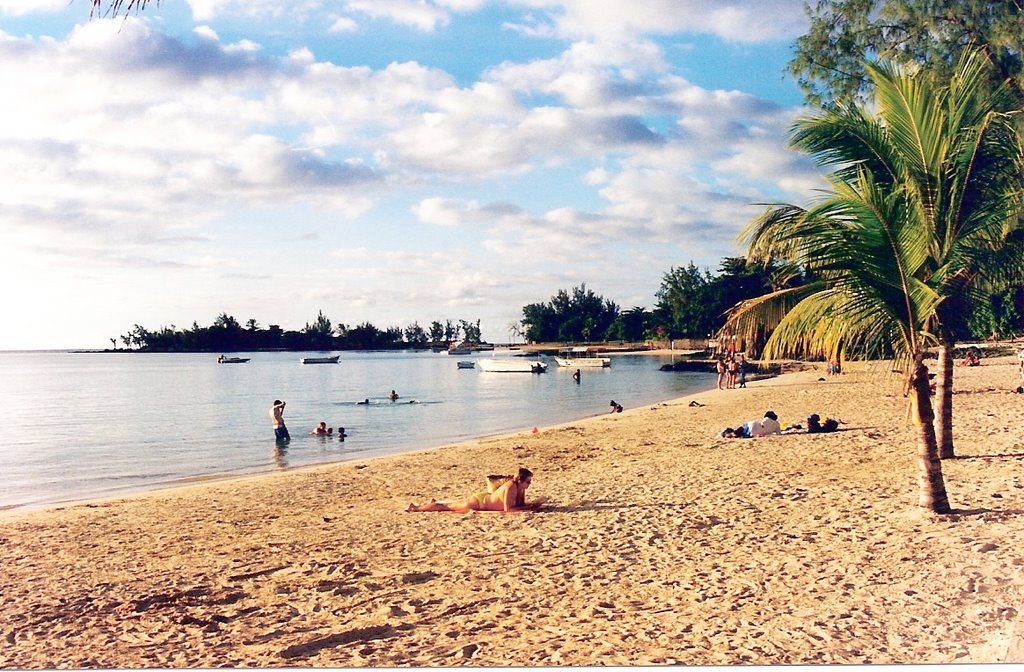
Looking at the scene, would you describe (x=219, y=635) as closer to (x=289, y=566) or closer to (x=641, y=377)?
(x=289, y=566)

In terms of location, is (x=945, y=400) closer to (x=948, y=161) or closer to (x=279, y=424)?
(x=948, y=161)

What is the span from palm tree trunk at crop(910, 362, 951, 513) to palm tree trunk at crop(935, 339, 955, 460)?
2028 millimetres

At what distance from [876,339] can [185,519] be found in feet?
25.5

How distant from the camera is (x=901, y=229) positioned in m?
5.50

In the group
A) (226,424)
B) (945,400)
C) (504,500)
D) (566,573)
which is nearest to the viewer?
(566,573)

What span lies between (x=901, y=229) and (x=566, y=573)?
3.54m

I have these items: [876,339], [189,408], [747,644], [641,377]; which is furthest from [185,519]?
[641,377]

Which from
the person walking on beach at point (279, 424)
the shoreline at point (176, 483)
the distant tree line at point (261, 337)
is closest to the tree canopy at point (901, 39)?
the shoreline at point (176, 483)

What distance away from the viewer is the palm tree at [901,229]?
18.2 feet

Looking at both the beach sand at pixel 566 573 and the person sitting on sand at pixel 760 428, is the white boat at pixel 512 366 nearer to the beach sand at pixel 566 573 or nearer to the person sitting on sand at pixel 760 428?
the person sitting on sand at pixel 760 428

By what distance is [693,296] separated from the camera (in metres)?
64.8

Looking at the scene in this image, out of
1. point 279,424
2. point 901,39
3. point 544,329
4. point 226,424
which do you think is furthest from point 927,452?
point 544,329

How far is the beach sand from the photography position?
4.28 meters

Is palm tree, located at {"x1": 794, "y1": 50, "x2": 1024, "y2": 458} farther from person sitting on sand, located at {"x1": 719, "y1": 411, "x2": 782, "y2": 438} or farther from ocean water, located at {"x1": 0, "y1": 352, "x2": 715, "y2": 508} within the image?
ocean water, located at {"x1": 0, "y1": 352, "x2": 715, "y2": 508}
